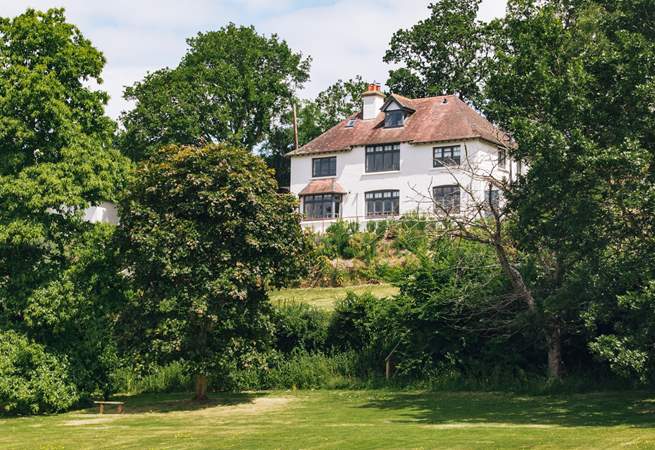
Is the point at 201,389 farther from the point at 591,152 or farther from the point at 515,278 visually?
the point at 591,152

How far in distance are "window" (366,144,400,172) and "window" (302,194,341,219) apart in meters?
3.31

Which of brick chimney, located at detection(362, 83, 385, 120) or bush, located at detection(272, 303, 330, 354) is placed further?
brick chimney, located at detection(362, 83, 385, 120)

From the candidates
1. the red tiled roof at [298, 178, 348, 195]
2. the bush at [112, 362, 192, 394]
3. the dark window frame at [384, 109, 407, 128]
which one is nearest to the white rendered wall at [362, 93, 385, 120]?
the dark window frame at [384, 109, 407, 128]

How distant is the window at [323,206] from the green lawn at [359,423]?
31848mm

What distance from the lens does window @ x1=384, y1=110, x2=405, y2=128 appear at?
6719 cm

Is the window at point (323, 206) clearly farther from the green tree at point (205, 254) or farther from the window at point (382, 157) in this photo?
the green tree at point (205, 254)

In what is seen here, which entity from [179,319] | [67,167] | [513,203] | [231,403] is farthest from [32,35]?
[513,203]

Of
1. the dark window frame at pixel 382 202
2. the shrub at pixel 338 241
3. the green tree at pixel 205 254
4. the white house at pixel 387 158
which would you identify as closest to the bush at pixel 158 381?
the green tree at pixel 205 254

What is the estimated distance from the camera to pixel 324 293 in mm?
51000

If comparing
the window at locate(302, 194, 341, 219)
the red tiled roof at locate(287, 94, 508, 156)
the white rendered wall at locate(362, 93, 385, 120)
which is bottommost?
the window at locate(302, 194, 341, 219)

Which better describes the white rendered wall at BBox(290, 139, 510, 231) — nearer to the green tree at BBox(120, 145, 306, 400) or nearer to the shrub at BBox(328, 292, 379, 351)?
the shrub at BBox(328, 292, 379, 351)

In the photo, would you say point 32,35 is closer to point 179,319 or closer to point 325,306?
point 179,319

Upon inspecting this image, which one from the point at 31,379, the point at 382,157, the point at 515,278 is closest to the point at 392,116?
the point at 382,157

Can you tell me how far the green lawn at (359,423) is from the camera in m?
21.5
